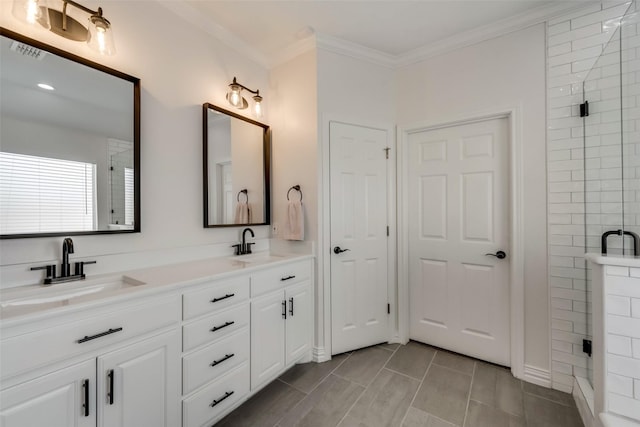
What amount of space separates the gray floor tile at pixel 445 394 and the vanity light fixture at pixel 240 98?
8.48 ft

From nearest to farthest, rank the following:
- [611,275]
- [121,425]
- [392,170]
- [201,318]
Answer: [121,425] → [611,275] → [201,318] → [392,170]

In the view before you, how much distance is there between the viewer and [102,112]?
1.56 meters

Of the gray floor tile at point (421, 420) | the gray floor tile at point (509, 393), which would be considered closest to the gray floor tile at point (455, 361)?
the gray floor tile at point (509, 393)

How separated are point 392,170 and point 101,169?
2.24 m

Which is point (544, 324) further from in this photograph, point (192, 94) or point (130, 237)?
point (192, 94)

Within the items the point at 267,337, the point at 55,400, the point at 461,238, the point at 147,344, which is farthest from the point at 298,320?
the point at 461,238

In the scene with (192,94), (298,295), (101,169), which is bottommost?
(298,295)

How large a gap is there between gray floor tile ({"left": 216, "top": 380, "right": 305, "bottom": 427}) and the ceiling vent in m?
2.22

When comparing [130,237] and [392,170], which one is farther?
[392,170]

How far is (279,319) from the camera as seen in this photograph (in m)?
1.95

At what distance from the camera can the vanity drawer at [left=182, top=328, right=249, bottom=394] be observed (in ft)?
4.64

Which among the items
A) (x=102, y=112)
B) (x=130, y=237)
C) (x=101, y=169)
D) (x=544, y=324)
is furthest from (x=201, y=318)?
(x=544, y=324)

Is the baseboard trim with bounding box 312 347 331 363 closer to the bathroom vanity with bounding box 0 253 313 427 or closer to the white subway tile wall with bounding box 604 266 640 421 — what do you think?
the bathroom vanity with bounding box 0 253 313 427

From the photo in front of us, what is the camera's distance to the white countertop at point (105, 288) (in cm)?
100
